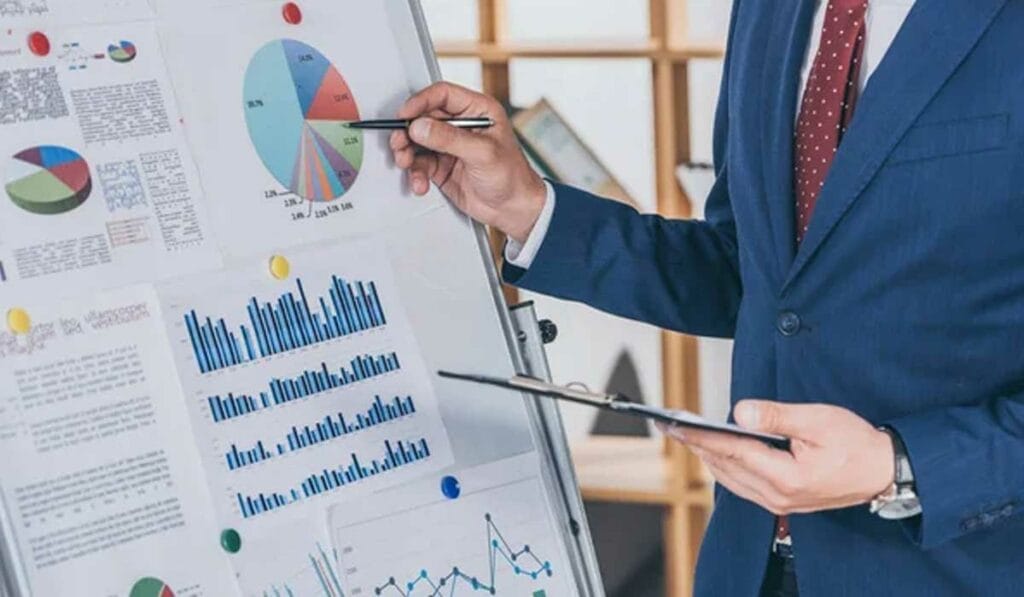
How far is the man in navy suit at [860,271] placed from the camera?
4.53 ft

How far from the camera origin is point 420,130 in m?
1.51

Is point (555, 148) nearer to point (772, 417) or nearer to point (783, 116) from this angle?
point (783, 116)

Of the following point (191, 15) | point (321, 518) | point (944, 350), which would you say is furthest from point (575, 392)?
point (191, 15)

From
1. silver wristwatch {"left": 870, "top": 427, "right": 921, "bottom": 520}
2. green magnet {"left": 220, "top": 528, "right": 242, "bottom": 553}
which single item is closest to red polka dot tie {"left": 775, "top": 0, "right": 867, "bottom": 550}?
silver wristwatch {"left": 870, "top": 427, "right": 921, "bottom": 520}

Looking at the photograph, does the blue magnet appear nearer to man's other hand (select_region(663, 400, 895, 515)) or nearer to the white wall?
man's other hand (select_region(663, 400, 895, 515))

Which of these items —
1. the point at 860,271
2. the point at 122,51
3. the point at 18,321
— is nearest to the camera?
the point at 18,321

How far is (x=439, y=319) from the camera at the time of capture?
1.52 meters

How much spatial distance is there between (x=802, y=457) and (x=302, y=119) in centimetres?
55

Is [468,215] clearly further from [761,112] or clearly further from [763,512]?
[763,512]

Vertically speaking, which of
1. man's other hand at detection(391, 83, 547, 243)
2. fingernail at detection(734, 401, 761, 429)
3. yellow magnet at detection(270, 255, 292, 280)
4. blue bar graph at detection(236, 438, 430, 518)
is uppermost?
man's other hand at detection(391, 83, 547, 243)


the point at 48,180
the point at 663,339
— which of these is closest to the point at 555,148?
the point at 663,339

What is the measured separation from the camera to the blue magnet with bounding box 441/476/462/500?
1483 mm

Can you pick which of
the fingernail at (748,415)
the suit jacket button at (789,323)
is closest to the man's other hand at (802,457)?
the fingernail at (748,415)

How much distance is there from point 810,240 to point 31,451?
714 mm
